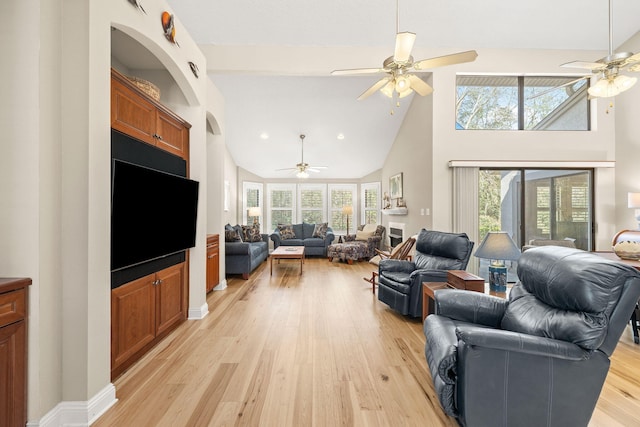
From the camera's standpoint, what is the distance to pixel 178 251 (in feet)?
9.62

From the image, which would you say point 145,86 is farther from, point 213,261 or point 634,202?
point 634,202

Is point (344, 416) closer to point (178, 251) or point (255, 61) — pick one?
point (178, 251)

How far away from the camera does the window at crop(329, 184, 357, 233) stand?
909cm

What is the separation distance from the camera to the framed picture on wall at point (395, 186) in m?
6.34

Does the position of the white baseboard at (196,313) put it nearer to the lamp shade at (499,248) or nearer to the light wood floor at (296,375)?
the light wood floor at (296,375)

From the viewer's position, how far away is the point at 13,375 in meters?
1.45

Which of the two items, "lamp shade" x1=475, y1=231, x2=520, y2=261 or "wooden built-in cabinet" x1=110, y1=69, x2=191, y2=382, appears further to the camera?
"lamp shade" x1=475, y1=231, x2=520, y2=261

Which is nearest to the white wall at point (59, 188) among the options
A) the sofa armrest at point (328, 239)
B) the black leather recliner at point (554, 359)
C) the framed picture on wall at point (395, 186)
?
the black leather recliner at point (554, 359)

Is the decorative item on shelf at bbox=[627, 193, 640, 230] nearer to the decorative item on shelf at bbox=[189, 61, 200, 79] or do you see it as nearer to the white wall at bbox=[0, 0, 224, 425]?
the decorative item on shelf at bbox=[189, 61, 200, 79]

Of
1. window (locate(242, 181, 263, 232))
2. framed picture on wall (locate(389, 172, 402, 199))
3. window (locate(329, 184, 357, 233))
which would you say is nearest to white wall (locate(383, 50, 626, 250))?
framed picture on wall (locate(389, 172, 402, 199))

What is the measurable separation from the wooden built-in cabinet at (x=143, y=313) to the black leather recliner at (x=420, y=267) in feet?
8.13

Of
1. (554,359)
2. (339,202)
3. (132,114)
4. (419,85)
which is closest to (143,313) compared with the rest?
(132,114)

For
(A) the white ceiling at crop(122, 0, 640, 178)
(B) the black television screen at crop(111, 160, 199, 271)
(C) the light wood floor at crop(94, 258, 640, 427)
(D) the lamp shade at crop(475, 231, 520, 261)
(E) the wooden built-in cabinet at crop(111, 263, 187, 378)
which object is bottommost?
(C) the light wood floor at crop(94, 258, 640, 427)

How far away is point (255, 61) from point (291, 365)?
4.26m
